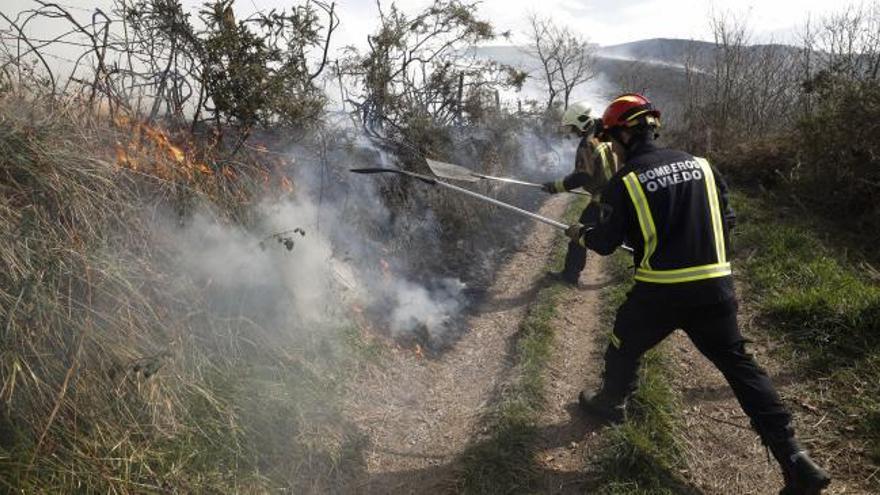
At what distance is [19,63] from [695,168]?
457 centimetres

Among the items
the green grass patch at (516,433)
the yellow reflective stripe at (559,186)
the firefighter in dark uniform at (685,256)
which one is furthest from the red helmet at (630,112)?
the yellow reflective stripe at (559,186)

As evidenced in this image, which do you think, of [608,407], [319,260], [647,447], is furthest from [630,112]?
[319,260]

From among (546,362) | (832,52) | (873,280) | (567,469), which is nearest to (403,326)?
(546,362)

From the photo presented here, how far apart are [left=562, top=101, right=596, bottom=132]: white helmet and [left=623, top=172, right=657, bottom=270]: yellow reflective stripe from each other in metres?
3.22

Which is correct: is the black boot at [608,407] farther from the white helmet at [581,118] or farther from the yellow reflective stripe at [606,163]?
the white helmet at [581,118]

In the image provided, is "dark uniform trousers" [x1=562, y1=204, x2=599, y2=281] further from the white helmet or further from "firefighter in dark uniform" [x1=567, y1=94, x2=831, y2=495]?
"firefighter in dark uniform" [x1=567, y1=94, x2=831, y2=495]

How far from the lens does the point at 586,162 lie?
6324 mm

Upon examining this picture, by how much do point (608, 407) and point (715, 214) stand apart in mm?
1585

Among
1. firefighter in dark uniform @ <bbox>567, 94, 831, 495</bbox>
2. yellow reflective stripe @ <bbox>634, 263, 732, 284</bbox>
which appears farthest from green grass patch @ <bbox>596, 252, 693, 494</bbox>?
yellow reflective stripe @ <bbox>634, 263, 732, 284</bbox>

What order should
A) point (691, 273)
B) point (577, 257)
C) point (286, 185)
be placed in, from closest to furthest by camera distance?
1. point (691, 273)
2. point (286, 185)
3. point (577, 257)

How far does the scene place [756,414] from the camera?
10.4 feet

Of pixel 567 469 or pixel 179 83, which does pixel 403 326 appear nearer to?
pixel 567 469

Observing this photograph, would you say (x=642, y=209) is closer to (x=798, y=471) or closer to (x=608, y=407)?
(x=608, y=407)

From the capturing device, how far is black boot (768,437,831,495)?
300 centimetres
